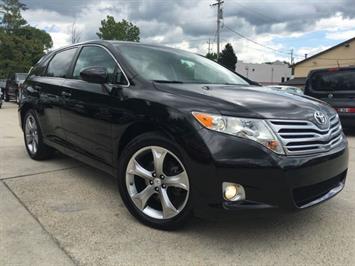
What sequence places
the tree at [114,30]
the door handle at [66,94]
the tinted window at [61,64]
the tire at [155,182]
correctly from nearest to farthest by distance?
the tire at [155,182]
the door handle at [66,94]
the tinted window at [61,64]
the tree at [114,30]

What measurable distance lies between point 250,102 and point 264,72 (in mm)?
73020

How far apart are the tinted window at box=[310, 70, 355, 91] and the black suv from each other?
6.15m

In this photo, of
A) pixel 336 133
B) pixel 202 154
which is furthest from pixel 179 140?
A: pixel 336 133

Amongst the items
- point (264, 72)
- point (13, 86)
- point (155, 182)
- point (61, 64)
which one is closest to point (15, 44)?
point (13, 86)

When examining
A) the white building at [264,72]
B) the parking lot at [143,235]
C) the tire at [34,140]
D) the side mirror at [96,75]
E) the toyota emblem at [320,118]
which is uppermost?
the side mirror at [96,75]

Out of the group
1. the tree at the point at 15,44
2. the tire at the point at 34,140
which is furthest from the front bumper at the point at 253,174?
the tree at the point at 15,44

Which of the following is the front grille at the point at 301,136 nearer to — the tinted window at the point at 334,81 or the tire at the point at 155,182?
the tire at the point at 155,182

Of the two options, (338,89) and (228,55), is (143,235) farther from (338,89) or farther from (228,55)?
(228,55)

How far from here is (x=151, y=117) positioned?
3.21 meters

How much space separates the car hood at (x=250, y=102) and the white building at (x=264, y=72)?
68246 millimetres

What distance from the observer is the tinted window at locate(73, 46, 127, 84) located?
12.4ft

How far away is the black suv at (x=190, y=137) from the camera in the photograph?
9.10 ft

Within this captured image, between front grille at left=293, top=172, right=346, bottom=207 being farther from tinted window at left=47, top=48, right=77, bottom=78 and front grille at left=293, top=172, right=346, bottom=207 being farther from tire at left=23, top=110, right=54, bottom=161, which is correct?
tire at left=23, top=110, right=54, bottom=161

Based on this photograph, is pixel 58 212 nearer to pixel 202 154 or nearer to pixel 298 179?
pixel 202 154
